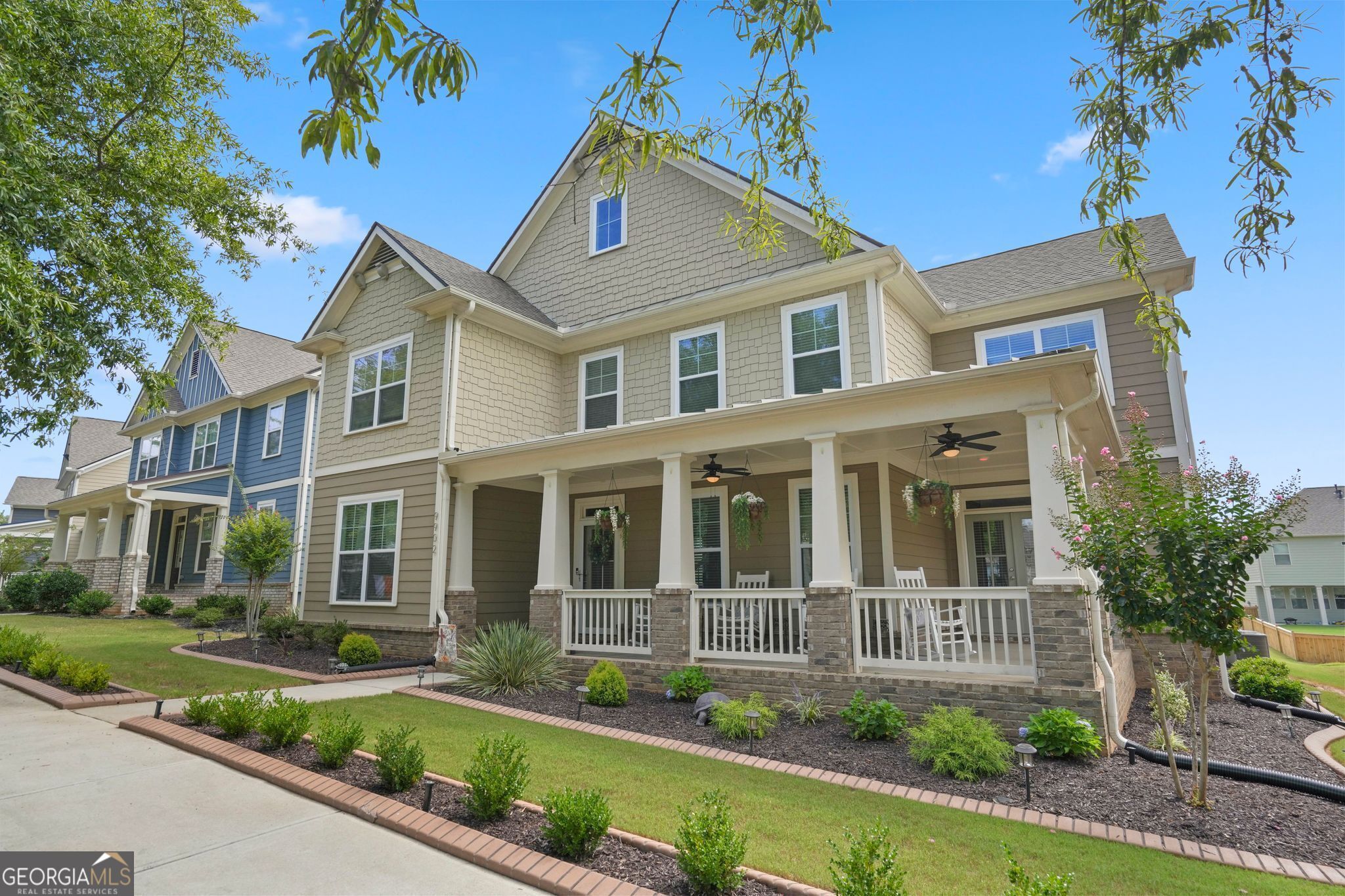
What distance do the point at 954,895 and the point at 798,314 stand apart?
867 cm

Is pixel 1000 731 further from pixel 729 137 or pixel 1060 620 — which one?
pixel 729 137

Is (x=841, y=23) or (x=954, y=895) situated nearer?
(x=954, y=895)

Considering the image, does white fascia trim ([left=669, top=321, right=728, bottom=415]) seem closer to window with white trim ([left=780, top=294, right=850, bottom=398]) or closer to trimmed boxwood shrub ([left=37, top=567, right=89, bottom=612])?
window with white trim ([left=780, top=294, right=850, bottom=398])

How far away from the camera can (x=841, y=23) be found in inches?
163

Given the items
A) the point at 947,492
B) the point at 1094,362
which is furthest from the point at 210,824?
the point at 1094,362

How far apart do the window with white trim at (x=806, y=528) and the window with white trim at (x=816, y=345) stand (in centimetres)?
147

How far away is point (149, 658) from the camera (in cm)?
1092

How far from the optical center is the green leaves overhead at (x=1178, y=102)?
342 centimetres

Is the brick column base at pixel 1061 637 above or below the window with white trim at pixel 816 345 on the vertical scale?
below

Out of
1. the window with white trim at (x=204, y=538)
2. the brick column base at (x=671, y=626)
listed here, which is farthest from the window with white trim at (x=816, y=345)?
the window with white trim at (x=204, y=538)

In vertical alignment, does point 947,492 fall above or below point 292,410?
below

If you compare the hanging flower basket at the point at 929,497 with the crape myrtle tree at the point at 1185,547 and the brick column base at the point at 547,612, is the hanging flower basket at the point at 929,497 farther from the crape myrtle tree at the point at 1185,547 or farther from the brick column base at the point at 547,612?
the brick column base at the point at 547,612

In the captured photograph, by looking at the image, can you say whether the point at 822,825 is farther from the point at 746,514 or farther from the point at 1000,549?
the point at 1000,549

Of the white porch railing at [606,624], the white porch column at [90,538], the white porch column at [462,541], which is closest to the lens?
the white porch railing at [606,624]
